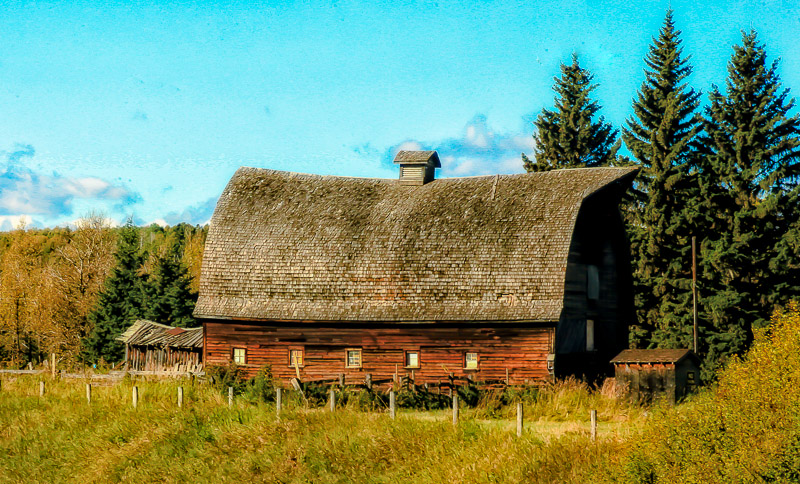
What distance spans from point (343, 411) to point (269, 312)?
8.22 m

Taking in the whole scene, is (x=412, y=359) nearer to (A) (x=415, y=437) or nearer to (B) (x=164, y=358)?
(A) (x=415, y=437)

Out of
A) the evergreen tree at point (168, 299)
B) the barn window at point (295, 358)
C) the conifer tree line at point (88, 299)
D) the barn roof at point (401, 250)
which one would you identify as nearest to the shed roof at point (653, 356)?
the barn roof at point (401, 250)

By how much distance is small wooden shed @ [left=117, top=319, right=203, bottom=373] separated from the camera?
109 feet

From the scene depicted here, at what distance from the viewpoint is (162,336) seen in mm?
35938

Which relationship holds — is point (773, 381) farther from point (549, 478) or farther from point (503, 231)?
point (503, 231)

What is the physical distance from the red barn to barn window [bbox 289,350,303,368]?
0.13 ft

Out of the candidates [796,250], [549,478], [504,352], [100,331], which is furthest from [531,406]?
[100,331]

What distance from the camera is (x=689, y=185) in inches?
1390

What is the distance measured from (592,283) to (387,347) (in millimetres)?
7899

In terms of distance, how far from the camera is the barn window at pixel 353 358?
28688mm

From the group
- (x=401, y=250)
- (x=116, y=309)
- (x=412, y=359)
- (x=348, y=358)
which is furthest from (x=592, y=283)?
(x=116, y=309)

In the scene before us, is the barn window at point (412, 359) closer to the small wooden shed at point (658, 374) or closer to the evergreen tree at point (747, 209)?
the small wooden shed at point (658, 374)

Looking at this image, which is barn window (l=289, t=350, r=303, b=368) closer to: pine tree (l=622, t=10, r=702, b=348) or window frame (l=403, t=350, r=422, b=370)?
window frame (l=403, t=350, r=422, b=370)

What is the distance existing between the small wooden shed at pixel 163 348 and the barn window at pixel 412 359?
8.31 meters
